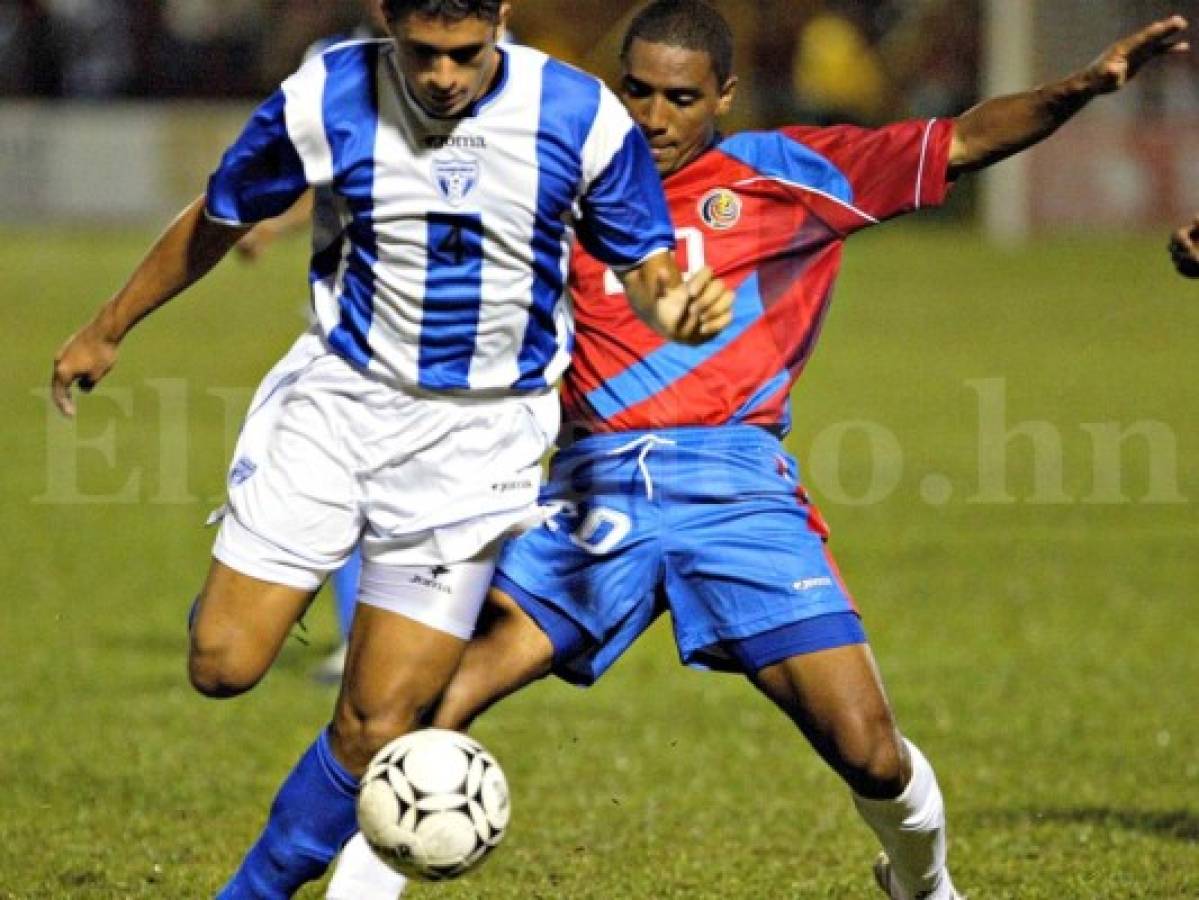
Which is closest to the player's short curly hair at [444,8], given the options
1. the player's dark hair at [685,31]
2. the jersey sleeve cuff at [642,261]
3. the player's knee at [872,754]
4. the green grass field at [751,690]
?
the jersey sleeve cuff at [642,261]

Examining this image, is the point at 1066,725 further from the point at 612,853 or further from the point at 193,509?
the point at 193,509

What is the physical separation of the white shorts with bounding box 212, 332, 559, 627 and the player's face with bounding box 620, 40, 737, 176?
0.79 m

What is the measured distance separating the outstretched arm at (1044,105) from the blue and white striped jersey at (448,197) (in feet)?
2.88

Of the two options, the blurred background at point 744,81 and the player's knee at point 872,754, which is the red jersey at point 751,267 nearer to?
the player's knee at point 872,754

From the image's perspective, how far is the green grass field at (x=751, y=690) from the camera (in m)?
5.84

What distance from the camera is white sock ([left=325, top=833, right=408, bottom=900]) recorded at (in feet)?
16.0

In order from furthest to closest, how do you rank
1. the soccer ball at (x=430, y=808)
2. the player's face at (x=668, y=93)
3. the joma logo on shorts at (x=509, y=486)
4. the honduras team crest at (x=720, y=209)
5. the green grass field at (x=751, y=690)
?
1. the green grass field at (x=751, y=690)
2. the honduras team crest at (x=720, y=209)
3. the player's face at (x=668, y=93)
4. the joma logo on shorts at (x=509, y=486)
5. the soccer ball at (x=430, y=808)

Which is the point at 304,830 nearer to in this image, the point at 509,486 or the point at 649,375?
the point at 509,486

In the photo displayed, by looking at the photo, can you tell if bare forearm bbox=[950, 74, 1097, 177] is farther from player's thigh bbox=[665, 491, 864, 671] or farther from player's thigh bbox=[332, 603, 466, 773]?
player's thigh bbox=[332, 603, 466, 773]

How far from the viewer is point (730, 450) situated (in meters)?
5.09

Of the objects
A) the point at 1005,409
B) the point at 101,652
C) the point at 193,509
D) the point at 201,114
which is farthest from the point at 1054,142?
the point at 101,652

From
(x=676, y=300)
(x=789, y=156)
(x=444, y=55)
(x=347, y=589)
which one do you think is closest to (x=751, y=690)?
(x=347, y=589)

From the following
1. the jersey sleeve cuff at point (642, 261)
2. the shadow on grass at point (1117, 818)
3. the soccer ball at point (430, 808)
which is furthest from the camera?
the shadow on grass at point (1117, 818)

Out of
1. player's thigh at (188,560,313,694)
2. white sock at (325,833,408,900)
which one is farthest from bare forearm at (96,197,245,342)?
white sock at (325,833,408,900)
